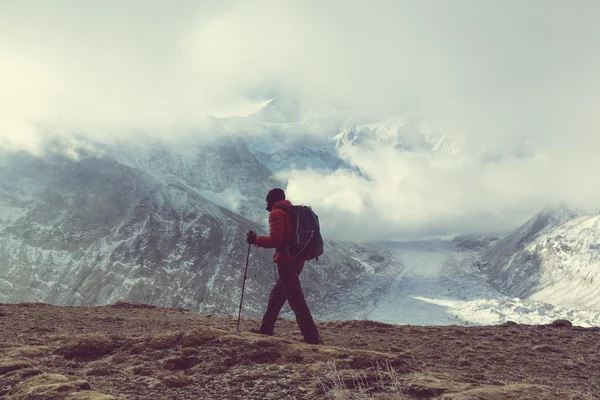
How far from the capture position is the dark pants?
32.4 feet

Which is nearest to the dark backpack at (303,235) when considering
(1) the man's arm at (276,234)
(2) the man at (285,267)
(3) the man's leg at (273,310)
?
(2) the man at (285,267)

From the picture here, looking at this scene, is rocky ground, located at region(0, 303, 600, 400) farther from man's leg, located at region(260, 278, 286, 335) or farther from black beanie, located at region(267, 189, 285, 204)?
black beanie, located at region(267, 189, 285, 204)

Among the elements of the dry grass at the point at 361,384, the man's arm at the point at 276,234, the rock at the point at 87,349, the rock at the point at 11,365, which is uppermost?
the man's arm at the point at 276,234

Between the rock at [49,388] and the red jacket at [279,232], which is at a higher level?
the red jacket at [279,232]

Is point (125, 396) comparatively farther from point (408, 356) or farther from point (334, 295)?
point (334, 295)

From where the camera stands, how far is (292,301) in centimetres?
1018

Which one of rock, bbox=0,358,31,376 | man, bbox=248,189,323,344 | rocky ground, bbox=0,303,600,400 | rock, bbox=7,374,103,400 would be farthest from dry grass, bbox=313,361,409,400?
rock, bbox=0,358,31,376

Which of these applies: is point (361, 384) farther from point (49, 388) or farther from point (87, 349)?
point (87, 349)

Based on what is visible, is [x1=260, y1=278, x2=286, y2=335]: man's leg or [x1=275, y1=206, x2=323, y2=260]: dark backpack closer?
[x1=275, y1=206, x2=323, y2=260]: dark backpack

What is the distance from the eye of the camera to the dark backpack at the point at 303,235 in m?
9.96

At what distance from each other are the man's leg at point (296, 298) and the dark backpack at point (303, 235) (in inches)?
14.1

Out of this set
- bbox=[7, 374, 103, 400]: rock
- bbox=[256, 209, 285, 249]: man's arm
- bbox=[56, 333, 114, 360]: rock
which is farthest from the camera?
bbox=[256, 209, 285, 249]: man's arm

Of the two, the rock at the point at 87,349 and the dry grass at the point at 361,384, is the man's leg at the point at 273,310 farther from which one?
the dry grass at the point at 361,384

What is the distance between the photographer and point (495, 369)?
11172 millimetres
